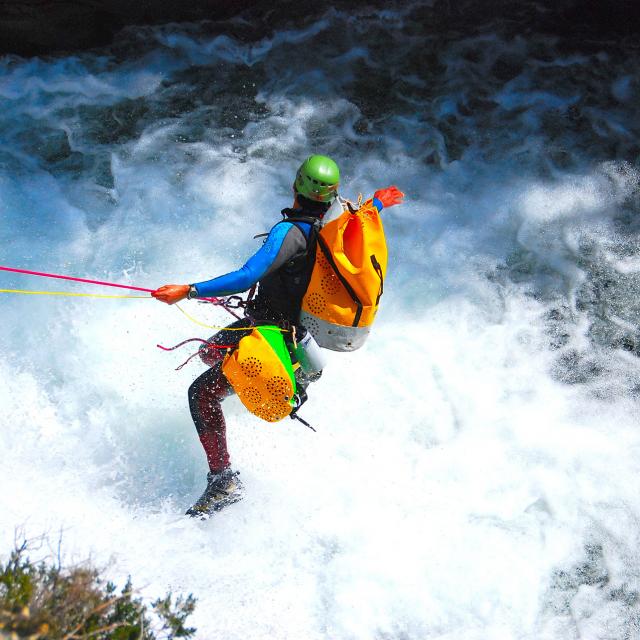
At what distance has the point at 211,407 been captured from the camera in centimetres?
395

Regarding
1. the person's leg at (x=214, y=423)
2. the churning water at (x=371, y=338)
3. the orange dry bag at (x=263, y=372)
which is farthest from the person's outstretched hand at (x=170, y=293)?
the churning water at (x=371, y=338)

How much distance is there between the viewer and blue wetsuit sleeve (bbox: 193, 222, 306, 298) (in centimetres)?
339

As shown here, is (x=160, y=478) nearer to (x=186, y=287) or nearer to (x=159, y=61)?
(x=186, y=287)

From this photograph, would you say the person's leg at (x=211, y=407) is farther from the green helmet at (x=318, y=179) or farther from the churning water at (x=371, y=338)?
the green helmet at (x=318, y=179)

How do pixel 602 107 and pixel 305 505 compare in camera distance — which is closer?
pixel 305 505

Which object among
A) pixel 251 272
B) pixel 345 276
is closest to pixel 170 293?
pixel 251 272

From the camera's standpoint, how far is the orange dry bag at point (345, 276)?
11.4 feet

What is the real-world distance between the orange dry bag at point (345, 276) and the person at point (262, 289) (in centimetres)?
7

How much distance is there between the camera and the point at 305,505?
14.2 feet

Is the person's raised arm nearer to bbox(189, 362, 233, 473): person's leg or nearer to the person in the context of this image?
the person

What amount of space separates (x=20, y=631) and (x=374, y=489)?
2513 mm

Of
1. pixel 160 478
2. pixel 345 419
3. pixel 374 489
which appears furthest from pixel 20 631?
pixel 345 419

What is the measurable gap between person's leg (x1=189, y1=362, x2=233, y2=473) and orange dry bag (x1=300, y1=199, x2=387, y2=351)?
560 mm

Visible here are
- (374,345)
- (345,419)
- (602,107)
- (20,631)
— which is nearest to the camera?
(20,631)
